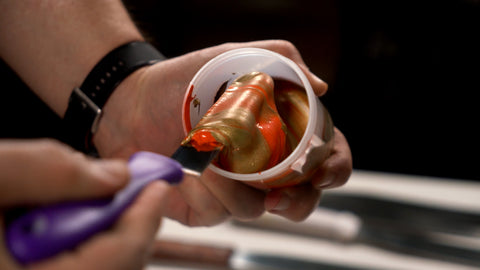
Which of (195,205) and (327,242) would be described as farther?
(327,242)

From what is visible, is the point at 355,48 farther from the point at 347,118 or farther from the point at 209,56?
the point at 209,56

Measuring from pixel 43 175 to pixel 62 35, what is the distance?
1.93 ft

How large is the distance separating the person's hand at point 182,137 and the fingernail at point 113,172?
1.21ft

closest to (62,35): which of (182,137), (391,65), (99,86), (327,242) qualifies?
(99,86)

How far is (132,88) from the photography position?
2.47 feet

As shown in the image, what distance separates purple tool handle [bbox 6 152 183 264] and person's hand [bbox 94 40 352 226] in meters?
0.39

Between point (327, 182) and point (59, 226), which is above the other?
point (59, 226)

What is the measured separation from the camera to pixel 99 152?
2.68 ft

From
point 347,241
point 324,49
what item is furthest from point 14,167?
point 324,49

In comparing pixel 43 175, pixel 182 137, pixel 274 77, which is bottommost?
pixel 182 137

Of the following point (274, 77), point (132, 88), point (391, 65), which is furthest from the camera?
point (391, 65)

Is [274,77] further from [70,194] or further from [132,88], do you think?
[70,194]

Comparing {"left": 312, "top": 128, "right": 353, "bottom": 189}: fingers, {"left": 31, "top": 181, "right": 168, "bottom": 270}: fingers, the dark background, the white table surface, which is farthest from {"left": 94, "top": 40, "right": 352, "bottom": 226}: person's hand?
the dark background

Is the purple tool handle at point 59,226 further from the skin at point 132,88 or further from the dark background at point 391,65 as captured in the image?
the dark background at point 391,65
